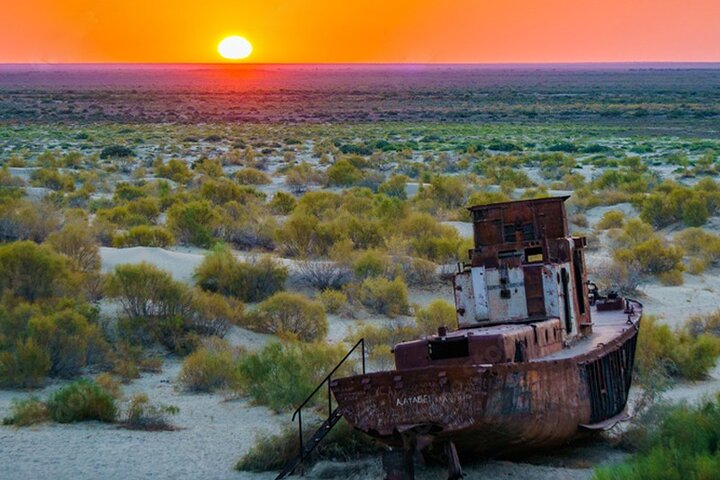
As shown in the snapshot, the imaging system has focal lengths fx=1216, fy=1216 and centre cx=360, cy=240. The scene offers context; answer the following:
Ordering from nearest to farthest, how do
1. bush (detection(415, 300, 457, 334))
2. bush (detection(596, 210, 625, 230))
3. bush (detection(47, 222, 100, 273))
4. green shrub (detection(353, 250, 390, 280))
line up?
bush (detection(415, 300, 457, 334))
bush (detection(47, 222, 100, 273))
green shrub (detection(353, 250, 390, 280))
bush (detection(596, 210, 625, 230))

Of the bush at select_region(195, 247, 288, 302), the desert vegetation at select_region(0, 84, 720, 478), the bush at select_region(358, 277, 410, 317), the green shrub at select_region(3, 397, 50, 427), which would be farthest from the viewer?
the bush at select_region(195, 247, 288, 302)

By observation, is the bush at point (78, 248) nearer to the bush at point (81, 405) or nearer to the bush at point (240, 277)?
the bush at point (240, 277)

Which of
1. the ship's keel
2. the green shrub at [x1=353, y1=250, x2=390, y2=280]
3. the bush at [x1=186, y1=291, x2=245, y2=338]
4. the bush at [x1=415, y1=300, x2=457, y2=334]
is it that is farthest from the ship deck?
the green shrub at [x1=353, y1=250, x2=390, y2=280]

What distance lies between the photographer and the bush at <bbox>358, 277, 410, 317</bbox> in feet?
72.4

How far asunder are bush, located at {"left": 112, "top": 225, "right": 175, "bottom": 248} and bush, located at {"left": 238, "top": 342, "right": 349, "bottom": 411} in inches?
413

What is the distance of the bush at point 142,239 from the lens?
26.9 metres

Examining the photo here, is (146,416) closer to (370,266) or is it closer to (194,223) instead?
(370,266)

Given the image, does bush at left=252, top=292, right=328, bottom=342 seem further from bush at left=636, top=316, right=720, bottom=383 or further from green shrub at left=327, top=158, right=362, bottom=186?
green shrub at left=327, top=158, right=362, bottom=186

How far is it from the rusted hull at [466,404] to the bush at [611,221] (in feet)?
64.4

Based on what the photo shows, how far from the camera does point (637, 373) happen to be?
57.2 ft

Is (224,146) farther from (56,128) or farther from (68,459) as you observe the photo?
(68,459)

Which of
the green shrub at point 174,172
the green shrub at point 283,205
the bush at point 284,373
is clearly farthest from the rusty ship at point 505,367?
the green shrub at point 174,172

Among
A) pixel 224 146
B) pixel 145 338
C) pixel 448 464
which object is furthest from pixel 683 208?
pixel 224 146

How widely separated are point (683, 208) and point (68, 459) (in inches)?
886
